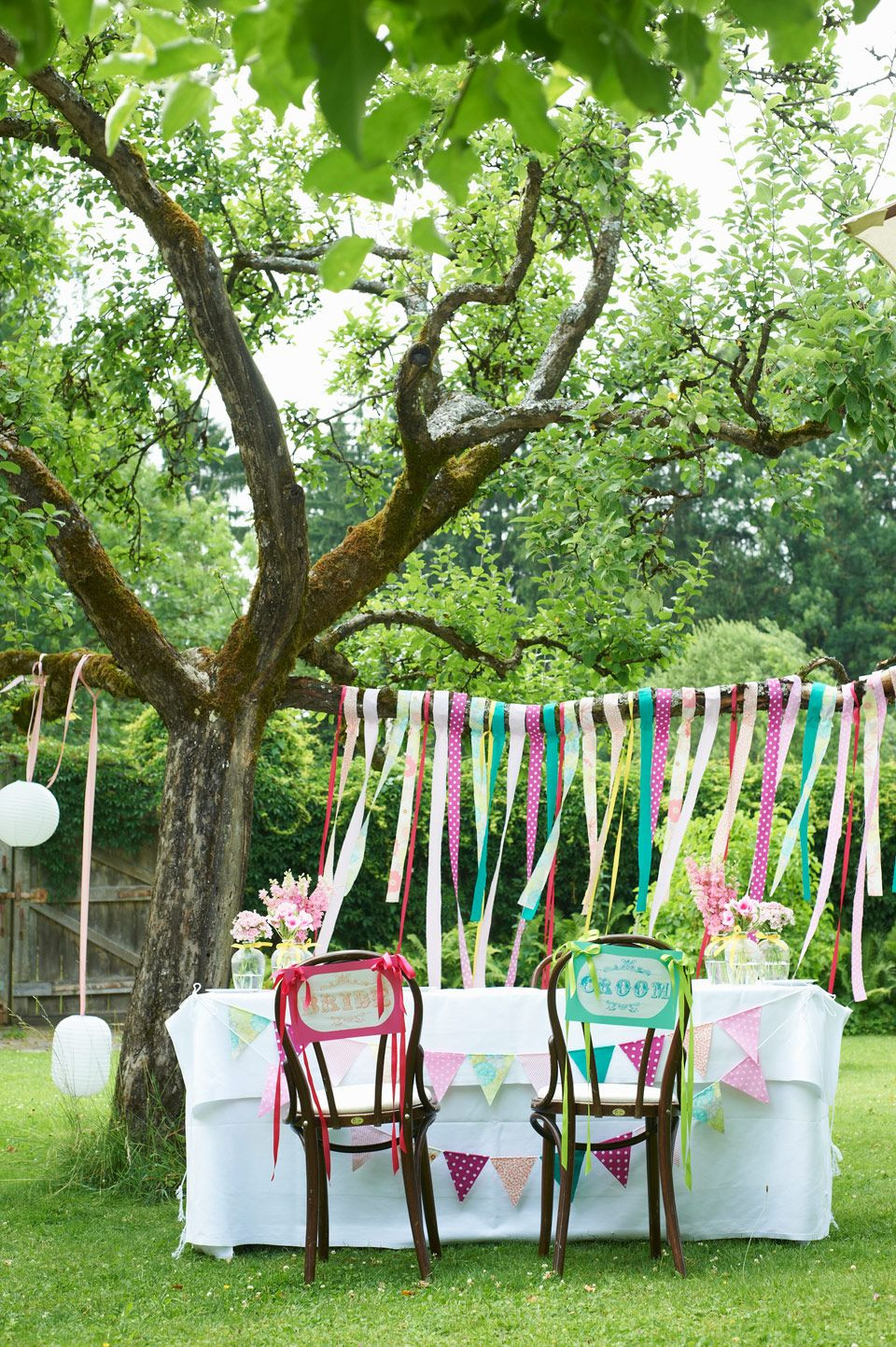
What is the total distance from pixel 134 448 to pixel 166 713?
2.55 metres

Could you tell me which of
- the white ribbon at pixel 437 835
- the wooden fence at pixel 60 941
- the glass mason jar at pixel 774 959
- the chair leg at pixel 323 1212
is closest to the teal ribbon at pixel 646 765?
the glass mason jar at pixel 774 959

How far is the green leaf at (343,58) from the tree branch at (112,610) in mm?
4078

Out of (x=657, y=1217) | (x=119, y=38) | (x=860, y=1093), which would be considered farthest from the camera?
(x=860, y=1093)

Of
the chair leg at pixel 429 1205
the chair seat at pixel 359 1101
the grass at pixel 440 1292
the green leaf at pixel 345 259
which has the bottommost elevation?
the grass at pixel 440 1292

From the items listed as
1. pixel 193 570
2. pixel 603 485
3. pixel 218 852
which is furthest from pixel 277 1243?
pixel 193 570

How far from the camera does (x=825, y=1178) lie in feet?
12.3

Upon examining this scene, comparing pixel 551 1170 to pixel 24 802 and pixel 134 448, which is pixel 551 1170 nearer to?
pixel 24 802

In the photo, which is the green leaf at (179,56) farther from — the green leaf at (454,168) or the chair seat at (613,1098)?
the chair seat at (613,1098)

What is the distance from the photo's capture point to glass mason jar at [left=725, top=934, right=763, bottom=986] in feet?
13.3

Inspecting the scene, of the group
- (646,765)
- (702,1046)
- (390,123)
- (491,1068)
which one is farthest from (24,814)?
(390,123)

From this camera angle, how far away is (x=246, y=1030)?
3.82 metres

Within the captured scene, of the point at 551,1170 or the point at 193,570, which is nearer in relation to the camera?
the point at 551,1170

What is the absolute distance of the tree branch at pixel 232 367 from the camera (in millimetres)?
4625

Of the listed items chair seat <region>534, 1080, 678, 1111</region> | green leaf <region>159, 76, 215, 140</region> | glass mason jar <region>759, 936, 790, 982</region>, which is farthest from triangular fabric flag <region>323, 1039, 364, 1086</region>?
green leaf <region>159, 76, 215, 140</region>
